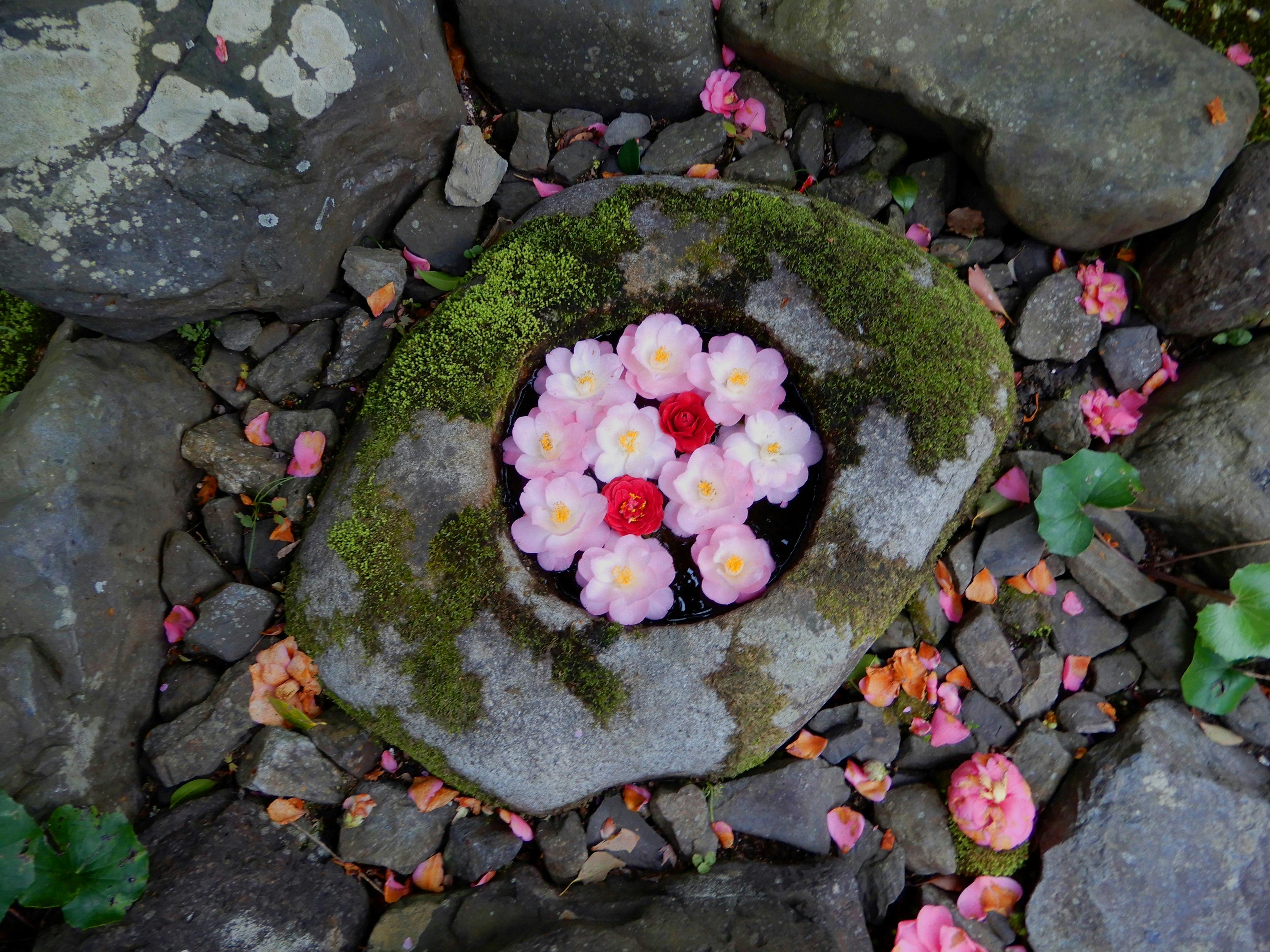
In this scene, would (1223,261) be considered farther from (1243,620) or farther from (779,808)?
(779,808)

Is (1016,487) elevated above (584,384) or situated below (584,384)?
below

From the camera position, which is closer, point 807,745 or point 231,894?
point 231,894

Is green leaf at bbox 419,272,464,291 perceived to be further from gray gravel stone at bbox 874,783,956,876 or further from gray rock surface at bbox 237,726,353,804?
gray gravel stone at bbox 874,783,956,876

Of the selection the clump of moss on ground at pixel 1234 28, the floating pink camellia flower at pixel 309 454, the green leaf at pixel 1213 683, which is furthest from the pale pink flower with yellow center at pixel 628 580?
the clump of moss on ground at pixel 1234 28

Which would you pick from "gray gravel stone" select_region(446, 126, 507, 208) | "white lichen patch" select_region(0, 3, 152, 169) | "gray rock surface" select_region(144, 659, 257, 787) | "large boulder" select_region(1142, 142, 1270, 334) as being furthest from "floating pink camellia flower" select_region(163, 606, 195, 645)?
"large boulder" select_region(1142, 142, 1270, 334)

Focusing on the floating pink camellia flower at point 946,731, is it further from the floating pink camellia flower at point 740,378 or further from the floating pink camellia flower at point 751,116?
the floating pink camellia flower at point 751,116

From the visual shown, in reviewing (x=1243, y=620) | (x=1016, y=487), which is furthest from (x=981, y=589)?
(x=1243, y=620)
